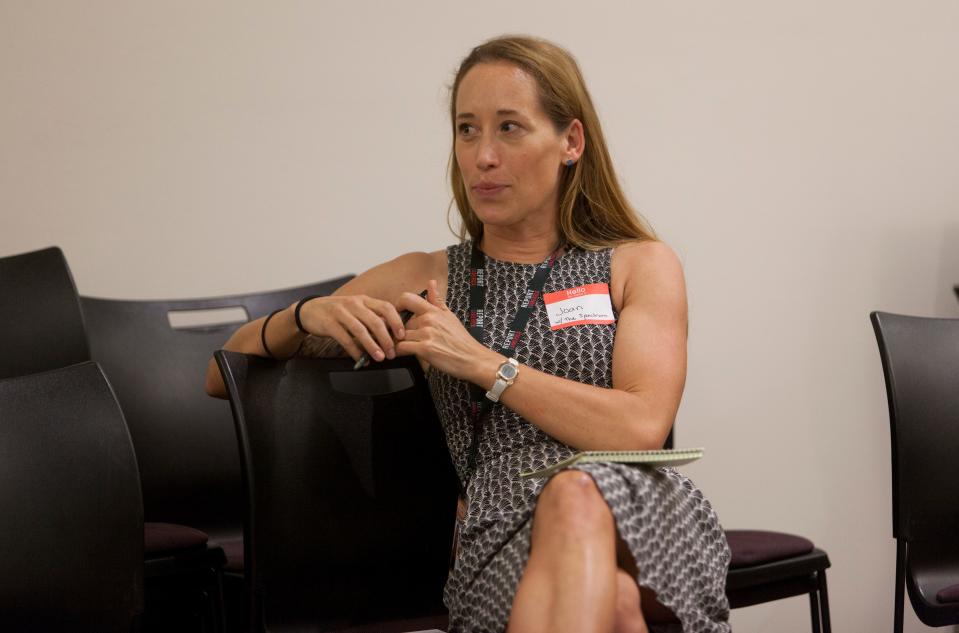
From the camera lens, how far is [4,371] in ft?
7.39

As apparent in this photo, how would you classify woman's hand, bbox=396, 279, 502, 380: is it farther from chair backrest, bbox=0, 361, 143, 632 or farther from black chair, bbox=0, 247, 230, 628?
black chair, bbox=0, 247, 230, 628

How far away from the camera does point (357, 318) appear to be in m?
1.80

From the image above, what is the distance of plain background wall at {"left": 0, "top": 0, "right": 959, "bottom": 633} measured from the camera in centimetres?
297

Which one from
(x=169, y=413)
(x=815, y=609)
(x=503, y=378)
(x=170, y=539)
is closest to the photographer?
(x=503, y=378)

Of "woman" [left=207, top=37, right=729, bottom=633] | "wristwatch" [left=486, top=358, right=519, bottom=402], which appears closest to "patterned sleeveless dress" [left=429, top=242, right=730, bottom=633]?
"woman" [left=207, top=37, right=729, bottom=633]

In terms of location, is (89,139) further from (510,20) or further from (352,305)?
(352,305)

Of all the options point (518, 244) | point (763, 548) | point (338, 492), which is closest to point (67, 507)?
point (338, 492)

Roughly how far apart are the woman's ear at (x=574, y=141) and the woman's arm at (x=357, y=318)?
0.31 meters

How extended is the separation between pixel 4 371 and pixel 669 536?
145cm

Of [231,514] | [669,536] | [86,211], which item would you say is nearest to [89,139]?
[86,211]

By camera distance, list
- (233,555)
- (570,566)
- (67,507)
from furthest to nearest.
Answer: (233,555), (67,507), (570,566)

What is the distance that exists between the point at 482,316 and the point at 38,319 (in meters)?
1.01

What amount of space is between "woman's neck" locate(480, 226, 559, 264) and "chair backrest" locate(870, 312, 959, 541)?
68 cm

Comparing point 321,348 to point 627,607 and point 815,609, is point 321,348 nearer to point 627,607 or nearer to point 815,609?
point 627,607
